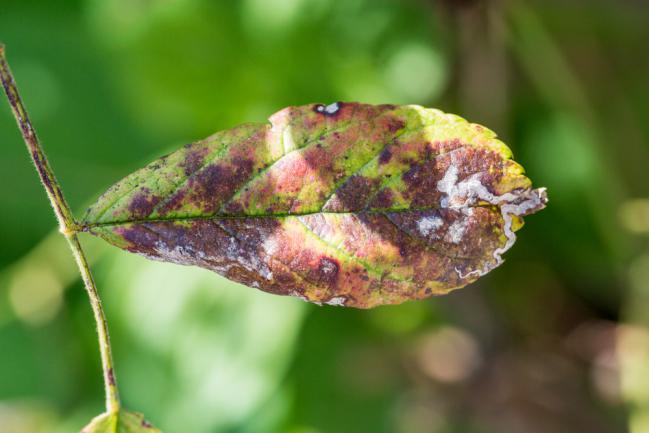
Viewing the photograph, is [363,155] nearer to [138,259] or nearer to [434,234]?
[434,234]

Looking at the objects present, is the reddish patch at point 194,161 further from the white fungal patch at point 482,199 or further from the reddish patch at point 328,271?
the white fungal patch at point 482,199

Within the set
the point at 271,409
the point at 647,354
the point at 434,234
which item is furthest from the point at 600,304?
the point at 434,234

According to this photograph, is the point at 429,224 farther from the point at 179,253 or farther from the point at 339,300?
the point at 179,253

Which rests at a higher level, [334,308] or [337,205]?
[337,205]

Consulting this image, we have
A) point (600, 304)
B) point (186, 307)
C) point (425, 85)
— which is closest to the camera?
point (425, 85)

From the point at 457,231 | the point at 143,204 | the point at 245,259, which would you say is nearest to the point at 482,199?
the point at 457,231
